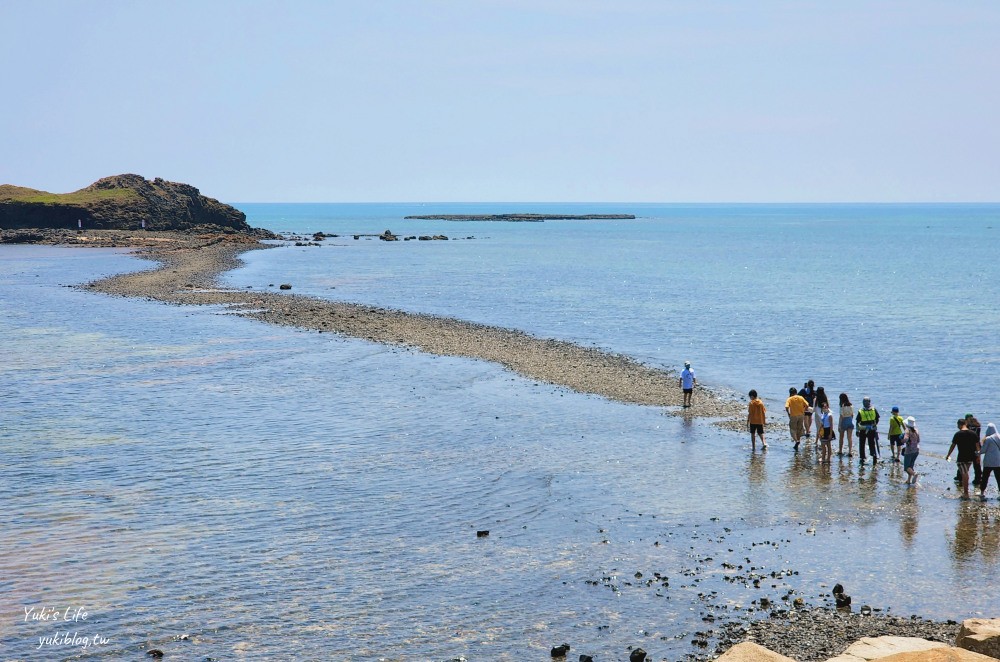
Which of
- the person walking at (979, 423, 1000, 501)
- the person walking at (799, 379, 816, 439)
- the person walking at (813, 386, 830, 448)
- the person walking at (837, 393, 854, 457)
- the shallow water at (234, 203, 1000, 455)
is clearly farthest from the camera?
the shallow water at (234, 203, 1000, 455)

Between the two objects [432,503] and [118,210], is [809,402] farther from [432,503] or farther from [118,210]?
[118,210]

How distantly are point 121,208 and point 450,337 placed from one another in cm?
12436

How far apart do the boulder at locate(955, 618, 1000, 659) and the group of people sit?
434 inches

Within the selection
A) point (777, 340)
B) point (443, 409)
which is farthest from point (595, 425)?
point (777, 340)

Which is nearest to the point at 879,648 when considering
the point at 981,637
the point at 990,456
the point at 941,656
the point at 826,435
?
the point at 981,637

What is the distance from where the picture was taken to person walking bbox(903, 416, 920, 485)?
2445 cm

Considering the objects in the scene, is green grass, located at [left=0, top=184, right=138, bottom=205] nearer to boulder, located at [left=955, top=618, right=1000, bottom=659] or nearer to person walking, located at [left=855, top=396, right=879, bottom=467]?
person walking, located at [left=855, top=396, right=879, bottom=467]

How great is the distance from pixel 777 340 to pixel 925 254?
112m

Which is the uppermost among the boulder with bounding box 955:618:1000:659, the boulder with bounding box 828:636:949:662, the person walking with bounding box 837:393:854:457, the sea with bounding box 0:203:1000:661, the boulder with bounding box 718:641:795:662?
the person walking with bounding box 837:393:854:457

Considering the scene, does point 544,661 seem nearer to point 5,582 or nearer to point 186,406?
point 5,582

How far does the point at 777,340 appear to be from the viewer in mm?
55250

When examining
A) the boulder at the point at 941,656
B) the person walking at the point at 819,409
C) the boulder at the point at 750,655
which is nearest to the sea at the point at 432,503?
the person walking at the point at 819,409

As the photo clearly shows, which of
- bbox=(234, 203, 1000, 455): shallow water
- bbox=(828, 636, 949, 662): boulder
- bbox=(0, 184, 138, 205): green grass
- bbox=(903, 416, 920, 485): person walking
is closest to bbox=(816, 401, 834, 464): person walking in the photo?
bbox=(903, 416, 920, 485): person walking

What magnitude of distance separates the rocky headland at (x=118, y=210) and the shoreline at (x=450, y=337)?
70.3m
